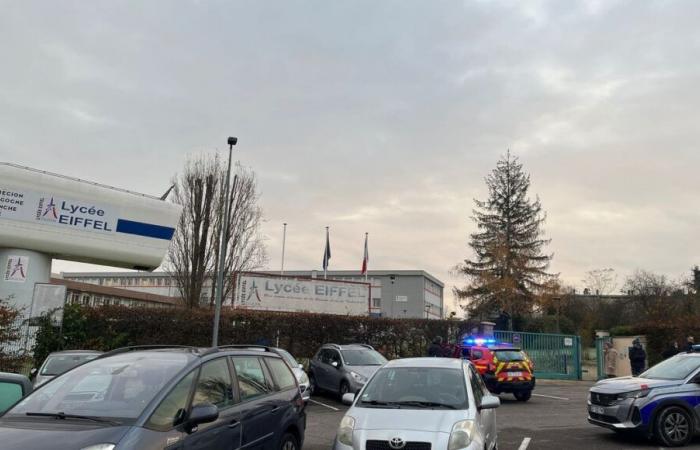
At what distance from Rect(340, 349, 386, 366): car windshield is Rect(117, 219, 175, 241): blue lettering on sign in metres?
9.76

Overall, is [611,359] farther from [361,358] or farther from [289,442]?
[289,442]

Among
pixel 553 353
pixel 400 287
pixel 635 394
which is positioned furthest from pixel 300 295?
pixel 400 287

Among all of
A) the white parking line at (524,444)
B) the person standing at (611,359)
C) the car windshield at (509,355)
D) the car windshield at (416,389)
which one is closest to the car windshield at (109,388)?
the car windshield at (416,389)

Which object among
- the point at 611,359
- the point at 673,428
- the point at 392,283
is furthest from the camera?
the point at 392,283

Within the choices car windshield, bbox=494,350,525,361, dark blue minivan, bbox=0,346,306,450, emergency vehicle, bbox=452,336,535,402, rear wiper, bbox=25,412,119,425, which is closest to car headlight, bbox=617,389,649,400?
dark blue minivan, bbox=0,346,306,450

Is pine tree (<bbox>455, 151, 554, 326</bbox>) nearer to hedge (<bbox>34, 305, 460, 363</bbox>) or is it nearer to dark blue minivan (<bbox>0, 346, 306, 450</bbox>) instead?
hedge (<bbox>34, 305, 460, 363</bbox>)

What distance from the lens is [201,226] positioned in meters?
33.3

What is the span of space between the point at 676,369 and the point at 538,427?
2970 millimetres

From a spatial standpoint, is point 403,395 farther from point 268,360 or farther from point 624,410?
point 624,410

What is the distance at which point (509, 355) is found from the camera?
57.4 feet

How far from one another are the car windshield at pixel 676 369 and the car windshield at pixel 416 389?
202 inches

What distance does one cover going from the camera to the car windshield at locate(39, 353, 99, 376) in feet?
42.8

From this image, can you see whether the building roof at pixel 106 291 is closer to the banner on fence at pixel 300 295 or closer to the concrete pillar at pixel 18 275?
the banner on fence at pixel 300 295

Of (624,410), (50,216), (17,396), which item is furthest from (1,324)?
(624,410)
